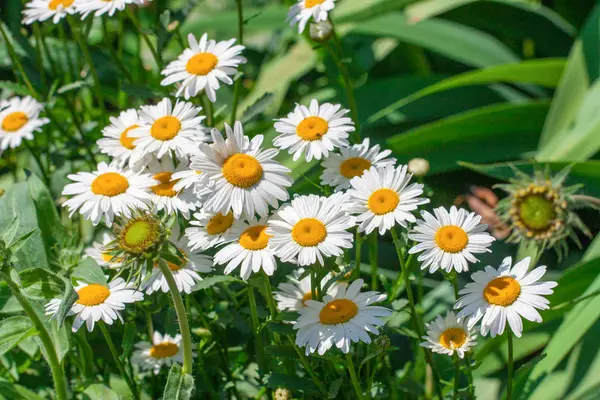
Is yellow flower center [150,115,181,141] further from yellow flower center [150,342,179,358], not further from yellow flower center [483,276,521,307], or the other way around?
yellow flower center [483,276,521,307]

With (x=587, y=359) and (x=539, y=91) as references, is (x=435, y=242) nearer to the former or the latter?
(x=587, y=359)

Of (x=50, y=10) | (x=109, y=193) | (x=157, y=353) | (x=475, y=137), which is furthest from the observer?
(x=475, y=137)

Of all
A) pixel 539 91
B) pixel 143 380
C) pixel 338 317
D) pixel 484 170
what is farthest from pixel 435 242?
pixel 539 91

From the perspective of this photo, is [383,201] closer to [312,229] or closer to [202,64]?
[312,229]

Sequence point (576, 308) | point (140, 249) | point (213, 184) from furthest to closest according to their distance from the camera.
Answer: point (576, 308)
point (213, 184)
point (140, 249)

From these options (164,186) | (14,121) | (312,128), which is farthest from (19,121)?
(312,128)

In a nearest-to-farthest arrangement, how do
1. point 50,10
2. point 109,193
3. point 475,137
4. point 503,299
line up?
point 503,299
point 109,193
point 50,10
point 475,137
